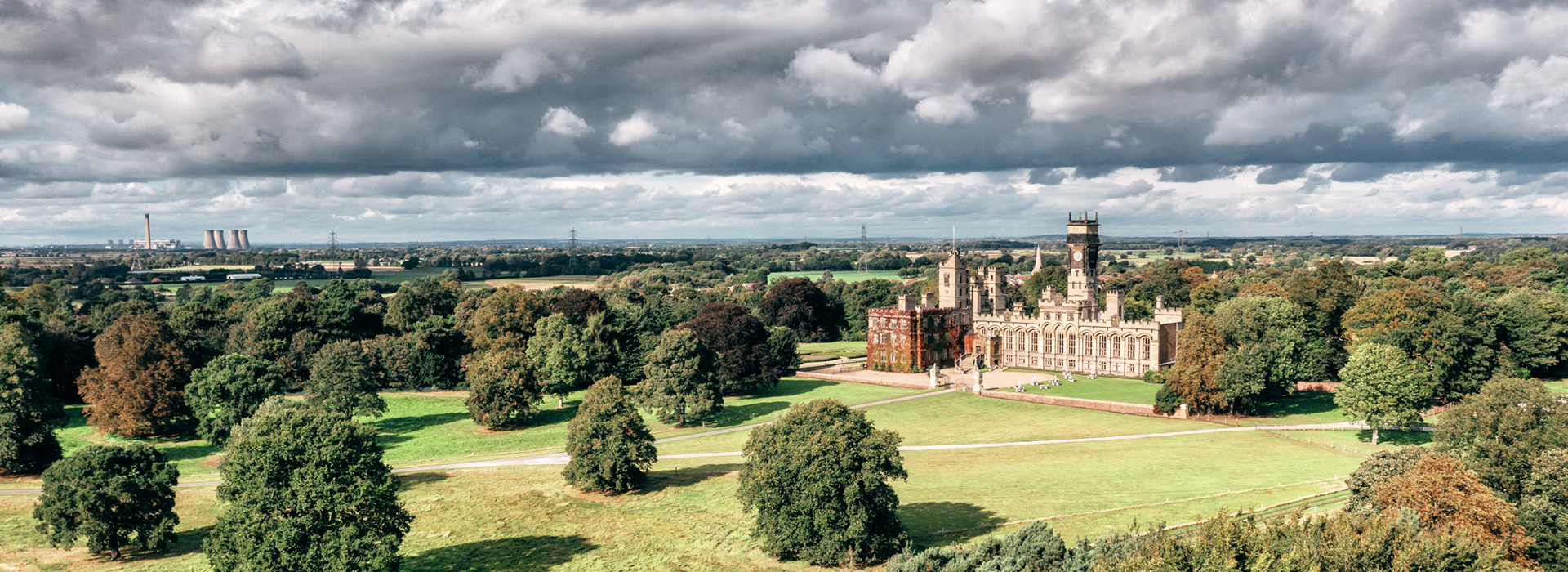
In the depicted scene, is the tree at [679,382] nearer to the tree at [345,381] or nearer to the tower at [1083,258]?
the tree at [345,381]

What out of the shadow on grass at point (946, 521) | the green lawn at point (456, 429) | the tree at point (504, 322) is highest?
the tree at point (504, 322)

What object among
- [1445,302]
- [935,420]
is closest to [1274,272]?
[1445,302]

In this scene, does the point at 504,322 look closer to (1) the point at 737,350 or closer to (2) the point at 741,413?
(1) the point at 737,350

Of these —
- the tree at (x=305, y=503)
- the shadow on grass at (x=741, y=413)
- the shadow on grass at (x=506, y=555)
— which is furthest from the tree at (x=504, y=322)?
the tree at (x=305, y=503)

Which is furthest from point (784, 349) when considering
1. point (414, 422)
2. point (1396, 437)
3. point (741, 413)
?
point (1396, 437)

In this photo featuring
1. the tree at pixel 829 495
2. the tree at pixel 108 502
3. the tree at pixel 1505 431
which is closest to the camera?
the tree at pixel 829 495

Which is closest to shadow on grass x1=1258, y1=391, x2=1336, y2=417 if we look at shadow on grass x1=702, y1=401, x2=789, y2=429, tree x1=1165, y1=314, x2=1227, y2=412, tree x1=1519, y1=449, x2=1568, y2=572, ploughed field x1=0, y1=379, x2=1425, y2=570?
ploughed field x1=0, y1=379, x2=1425, y2=570

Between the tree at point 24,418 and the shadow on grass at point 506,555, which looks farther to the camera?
the tree at point 24,418
